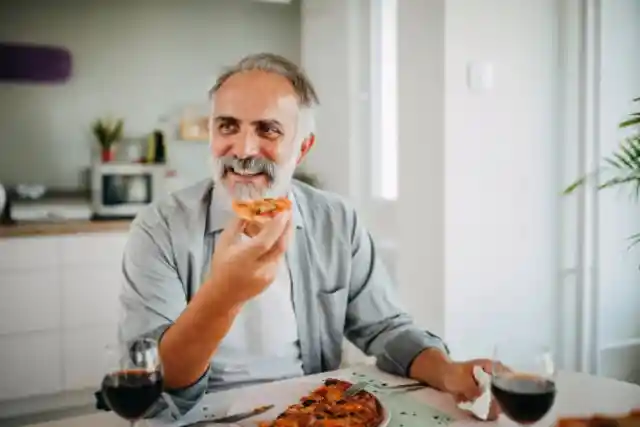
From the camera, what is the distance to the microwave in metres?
3.12

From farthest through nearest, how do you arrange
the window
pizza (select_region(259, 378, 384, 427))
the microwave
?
1. the window
2. the microwave
3. pizza (select_region(259, 378, 384, 427))

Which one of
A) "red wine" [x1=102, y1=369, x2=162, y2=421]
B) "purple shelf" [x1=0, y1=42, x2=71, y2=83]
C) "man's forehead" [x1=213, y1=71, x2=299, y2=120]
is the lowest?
"red wine" [x1=102, y1=369, x2=162, y2=421]

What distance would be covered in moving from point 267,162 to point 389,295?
1.31 feet

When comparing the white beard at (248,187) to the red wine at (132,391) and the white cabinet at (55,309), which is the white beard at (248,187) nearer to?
the red wine at (132,391)

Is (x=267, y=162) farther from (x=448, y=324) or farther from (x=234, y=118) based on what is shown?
(x=448, y=324)

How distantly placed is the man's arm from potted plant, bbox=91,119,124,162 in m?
2.03

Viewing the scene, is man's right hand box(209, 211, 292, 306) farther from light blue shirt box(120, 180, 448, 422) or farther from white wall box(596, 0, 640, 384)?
white wall box(596, 0, 640, 384)

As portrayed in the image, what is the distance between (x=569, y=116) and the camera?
2.66 m

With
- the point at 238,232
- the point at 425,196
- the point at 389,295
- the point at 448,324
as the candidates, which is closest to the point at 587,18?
the point at 425,196

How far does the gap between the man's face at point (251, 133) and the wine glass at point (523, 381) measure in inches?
22.4

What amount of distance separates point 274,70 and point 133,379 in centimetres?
70

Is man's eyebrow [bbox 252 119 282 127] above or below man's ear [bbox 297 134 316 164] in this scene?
above

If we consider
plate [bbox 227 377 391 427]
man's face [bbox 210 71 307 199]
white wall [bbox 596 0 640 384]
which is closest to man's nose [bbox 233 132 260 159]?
man's face [bbox 210 71 307 199]

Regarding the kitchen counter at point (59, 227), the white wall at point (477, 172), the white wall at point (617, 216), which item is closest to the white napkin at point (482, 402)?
the white wall at point (477, 172)
